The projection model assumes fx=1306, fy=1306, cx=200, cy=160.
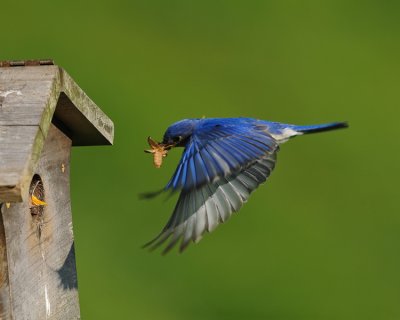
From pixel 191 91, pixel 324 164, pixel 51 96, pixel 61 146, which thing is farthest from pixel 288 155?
pixel 51 96

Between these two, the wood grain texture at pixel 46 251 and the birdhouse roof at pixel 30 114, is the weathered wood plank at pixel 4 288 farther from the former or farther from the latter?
the birdhouse roof at pixel 30 114

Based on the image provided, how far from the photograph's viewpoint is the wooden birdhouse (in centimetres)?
534

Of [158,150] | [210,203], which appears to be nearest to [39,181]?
[210,203]

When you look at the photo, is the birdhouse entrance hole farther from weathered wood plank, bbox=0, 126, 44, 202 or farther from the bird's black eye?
the bird's black eye

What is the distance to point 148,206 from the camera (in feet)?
32.9

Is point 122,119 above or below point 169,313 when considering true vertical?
above

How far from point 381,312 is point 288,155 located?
6.04 feet

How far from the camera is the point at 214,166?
22.0 feet

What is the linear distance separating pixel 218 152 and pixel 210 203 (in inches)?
10.8

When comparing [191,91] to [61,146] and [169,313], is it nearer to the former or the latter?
[169,313]

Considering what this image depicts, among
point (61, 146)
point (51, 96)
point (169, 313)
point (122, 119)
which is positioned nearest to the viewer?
point (51, 96)

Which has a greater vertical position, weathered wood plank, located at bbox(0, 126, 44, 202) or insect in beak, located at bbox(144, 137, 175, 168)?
insect in beak, located at bbox(144, 137, 175, 168)

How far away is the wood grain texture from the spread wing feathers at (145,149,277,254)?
488 millimetres

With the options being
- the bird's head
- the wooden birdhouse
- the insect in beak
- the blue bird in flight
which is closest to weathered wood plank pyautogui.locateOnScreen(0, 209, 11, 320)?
the wooden birdhouse
